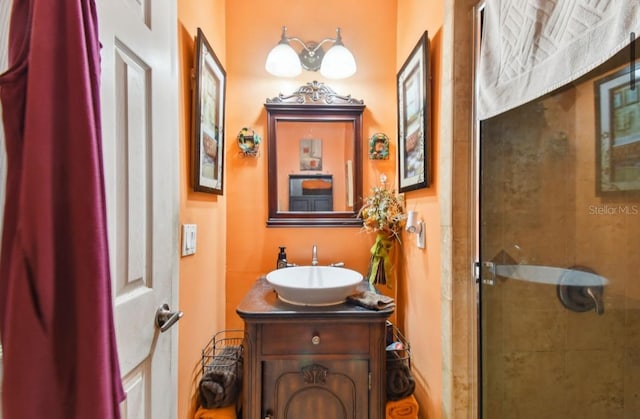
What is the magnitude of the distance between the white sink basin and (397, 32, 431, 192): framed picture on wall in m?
0.58

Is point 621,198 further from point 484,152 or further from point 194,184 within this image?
point 194,184

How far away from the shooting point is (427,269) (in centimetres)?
133

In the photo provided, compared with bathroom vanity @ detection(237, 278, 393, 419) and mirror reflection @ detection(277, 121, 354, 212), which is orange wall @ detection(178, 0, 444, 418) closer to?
mirror reflection @ detection(277, 121, 354, 212)

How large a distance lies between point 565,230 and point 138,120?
1.43m

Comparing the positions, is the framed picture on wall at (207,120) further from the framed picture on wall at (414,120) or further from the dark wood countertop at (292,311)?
the framed picture on wall at (414,120)

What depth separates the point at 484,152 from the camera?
3.57 feet

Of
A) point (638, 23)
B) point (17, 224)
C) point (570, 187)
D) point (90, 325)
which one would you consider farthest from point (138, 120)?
point (570, 187)

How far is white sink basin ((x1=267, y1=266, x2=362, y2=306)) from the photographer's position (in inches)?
46.7

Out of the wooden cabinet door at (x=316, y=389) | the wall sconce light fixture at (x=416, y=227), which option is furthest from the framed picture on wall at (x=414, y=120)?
the wooden cabinet door at (x=316, y=389)

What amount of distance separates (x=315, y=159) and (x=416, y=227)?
0.74 metres

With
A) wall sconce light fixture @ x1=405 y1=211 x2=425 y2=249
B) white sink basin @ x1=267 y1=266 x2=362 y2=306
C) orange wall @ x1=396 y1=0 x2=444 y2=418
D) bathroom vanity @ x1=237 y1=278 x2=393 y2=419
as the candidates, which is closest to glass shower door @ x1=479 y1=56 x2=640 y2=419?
orange wall @ x1=396 y1=0 x2=444 y2=418

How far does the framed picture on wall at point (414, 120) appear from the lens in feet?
4.25

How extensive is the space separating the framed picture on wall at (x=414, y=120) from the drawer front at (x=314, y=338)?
2.38ft

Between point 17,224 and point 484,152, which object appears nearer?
point 17,224
